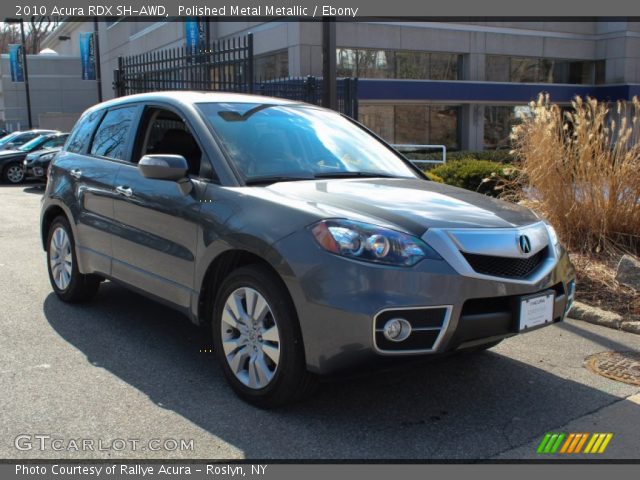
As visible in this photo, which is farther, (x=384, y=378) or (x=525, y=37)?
(x=525, y=37)

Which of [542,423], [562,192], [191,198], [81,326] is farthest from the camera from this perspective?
[562,192]

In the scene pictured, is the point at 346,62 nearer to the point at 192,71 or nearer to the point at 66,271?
the point at 192,71

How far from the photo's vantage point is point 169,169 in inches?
163

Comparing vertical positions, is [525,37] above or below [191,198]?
above

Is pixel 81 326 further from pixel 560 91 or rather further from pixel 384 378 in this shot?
pixel 560 91

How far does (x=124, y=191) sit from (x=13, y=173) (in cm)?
1757

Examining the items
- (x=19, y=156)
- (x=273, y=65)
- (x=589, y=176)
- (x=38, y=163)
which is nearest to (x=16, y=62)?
(x=273, y=65)

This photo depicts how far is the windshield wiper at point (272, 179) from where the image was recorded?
4094 millimetres

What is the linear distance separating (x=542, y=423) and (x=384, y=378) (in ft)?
3.40

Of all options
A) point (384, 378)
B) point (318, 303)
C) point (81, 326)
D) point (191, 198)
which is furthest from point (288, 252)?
point (81, 326)

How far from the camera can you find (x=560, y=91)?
110 feet

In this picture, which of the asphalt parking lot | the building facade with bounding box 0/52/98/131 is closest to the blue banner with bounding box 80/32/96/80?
the building facade with bounding box 0/52/98/131

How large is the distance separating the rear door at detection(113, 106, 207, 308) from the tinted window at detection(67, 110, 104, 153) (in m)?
0.98

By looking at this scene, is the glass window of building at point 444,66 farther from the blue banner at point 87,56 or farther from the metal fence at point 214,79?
the blue banner at point 87,56
